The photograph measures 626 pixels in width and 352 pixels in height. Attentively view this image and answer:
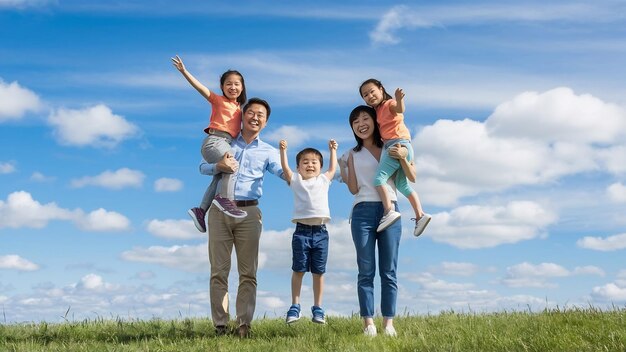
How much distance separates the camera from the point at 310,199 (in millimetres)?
10289

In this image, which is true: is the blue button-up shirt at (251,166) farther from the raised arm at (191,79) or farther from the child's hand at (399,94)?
the child's hand at (399,94)

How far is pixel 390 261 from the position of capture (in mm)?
9148

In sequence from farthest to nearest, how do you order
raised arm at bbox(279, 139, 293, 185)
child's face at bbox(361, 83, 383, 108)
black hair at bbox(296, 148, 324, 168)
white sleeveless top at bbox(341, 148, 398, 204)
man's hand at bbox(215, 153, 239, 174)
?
1. black hair at bbox(296, 148, 324, 168)
2. raised arm at bbox(279, 139, 293, 185)
3. man's hand at bbox(215, 153, 239, 174)
4. child's face at bbox(361, 83, 383, 108)
5. white sleeveless top at bbox(341, 148, 398, 204)

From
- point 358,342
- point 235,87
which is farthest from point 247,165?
point 358,342

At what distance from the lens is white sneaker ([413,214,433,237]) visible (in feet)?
31.7

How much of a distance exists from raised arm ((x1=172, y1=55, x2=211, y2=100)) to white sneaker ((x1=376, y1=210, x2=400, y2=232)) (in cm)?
305

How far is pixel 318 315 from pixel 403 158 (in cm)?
285

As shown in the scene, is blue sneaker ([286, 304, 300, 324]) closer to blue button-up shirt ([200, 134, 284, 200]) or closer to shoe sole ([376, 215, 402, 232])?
blue button-up shirt ([200, 134, 284, 200])

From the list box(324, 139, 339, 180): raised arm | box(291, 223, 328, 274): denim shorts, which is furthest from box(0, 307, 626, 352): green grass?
box(324, 139, 339, 180): raised arm

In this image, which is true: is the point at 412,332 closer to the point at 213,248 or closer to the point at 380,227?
the point at 380,227

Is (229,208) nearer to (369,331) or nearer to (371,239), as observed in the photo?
(371,239)

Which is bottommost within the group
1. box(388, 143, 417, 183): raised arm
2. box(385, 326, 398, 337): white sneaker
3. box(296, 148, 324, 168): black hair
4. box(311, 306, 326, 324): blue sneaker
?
box(385, 326, 398, 337): white sneaker

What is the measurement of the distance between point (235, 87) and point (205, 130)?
746 mm

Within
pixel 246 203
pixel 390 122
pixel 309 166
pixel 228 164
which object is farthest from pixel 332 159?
pixel 228 164
